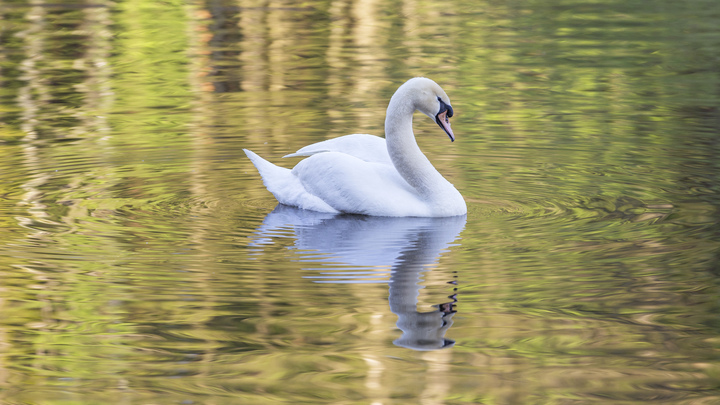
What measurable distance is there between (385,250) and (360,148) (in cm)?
208

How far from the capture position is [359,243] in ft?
27.8

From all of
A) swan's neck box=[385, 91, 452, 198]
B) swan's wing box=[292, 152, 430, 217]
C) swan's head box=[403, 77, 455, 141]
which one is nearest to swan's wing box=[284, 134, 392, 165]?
swan's wing box=[292, 152, 430, 217]

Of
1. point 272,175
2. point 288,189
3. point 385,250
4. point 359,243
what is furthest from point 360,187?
point 385,250

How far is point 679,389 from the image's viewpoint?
18.1ft

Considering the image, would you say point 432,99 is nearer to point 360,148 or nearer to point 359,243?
point 360,148

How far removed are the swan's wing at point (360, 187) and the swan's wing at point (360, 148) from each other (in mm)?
193

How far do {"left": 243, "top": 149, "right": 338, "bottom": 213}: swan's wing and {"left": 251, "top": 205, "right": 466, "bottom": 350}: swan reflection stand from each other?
0.06m

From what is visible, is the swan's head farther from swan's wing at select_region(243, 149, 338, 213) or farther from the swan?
swan's wing at select_region(243, 149, 338, 213)

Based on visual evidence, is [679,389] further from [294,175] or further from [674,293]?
[294,175]

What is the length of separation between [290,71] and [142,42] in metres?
4.17

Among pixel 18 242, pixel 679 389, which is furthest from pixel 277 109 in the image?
pixel 679 389

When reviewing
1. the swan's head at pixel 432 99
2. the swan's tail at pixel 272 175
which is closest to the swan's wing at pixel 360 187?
the swan's tail at pixel 272 175

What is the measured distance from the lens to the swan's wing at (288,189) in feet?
32.0

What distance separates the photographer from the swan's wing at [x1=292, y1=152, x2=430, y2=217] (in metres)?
9.28
